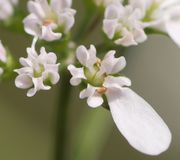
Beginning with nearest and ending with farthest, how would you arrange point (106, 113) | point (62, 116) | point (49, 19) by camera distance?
1. point (49, 19)
2. point (62, 116)
3. point (106, 113)

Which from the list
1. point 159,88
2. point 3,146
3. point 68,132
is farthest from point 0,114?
point 68,132

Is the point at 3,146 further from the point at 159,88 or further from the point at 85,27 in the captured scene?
the point at 85,27

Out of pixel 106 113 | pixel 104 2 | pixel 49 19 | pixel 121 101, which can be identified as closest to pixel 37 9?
pixel 49 19

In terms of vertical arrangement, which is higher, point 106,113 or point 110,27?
point 110,27

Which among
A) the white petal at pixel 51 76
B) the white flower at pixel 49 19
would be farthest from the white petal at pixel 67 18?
the white petal at pixel 51 76

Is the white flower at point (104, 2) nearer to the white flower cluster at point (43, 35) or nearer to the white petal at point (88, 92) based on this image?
the white flower cluster at point (43, 35)

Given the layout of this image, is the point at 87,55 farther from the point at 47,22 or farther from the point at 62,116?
the point at 62,116
